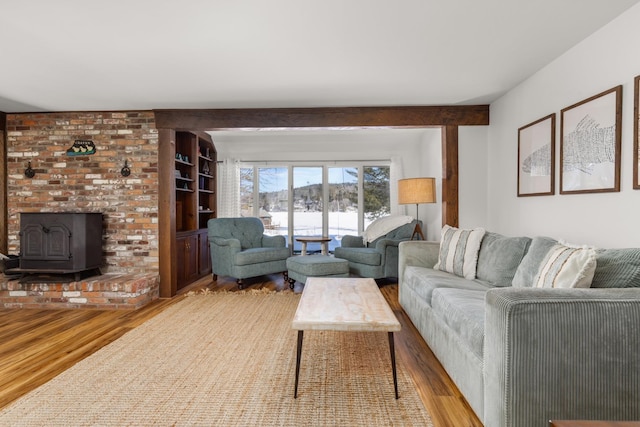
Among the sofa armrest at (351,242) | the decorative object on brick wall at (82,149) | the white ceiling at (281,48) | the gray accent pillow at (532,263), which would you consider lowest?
the sofa armrest at (351,242)

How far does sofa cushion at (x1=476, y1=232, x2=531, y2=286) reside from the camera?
2.55 metres

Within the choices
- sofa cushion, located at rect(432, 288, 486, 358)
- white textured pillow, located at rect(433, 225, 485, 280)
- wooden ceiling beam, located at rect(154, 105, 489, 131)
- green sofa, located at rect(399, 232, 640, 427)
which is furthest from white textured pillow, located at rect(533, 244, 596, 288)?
wooden ceiling beam, located at rect(154, 105, 489, 131)

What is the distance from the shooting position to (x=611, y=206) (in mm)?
2164

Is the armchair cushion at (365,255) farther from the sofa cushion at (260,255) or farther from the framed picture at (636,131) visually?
the framed picture at (636,131)

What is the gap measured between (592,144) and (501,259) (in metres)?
0.99

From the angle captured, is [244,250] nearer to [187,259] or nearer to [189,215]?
[187,259]

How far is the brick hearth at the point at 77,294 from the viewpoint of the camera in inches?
142

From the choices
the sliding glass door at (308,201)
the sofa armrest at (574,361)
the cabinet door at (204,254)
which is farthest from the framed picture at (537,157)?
Answer: the cabinet door at (204,254)

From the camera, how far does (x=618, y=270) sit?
167 cm

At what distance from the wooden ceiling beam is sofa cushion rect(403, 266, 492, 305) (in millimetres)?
1740

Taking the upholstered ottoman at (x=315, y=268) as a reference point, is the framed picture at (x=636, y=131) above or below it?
above

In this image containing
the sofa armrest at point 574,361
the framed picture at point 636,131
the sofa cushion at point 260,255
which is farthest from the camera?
the sofa cushion at point 260,255

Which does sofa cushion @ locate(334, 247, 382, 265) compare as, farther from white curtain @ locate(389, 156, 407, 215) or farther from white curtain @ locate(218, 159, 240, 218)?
white curtain @ locate(218, 159, 240, 218)

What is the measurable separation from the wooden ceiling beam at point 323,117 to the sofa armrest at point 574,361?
9.58ft
